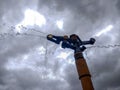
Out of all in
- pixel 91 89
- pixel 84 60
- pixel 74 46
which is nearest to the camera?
pixel 91 89

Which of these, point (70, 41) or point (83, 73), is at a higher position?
point (70, 41)

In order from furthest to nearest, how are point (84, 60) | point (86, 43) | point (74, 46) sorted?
point (86, 43), point (74, 46), point (84, 60)

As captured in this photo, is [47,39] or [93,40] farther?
[93,40]

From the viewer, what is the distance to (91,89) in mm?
19250

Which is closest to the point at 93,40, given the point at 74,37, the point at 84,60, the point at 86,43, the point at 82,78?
the point at 86,43

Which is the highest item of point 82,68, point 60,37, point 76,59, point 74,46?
point 60,37

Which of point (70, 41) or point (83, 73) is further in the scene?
point (70, 41)

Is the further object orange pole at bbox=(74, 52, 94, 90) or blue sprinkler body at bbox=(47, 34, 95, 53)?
blue sprinkler body at bbox=(47, 34, 95, 53)

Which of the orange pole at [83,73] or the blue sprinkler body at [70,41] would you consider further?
the blue sprinkler body at [70,41]

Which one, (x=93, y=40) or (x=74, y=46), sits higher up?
(x=93, y=40)

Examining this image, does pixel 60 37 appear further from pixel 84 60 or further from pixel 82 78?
pixel 82 78

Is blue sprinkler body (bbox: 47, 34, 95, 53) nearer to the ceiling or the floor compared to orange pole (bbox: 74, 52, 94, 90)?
nearer to the ceiling

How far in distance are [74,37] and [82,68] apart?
4500 millimetres

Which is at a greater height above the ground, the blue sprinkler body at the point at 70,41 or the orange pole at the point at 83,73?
the blue sprinkler body at the point at 70,41
